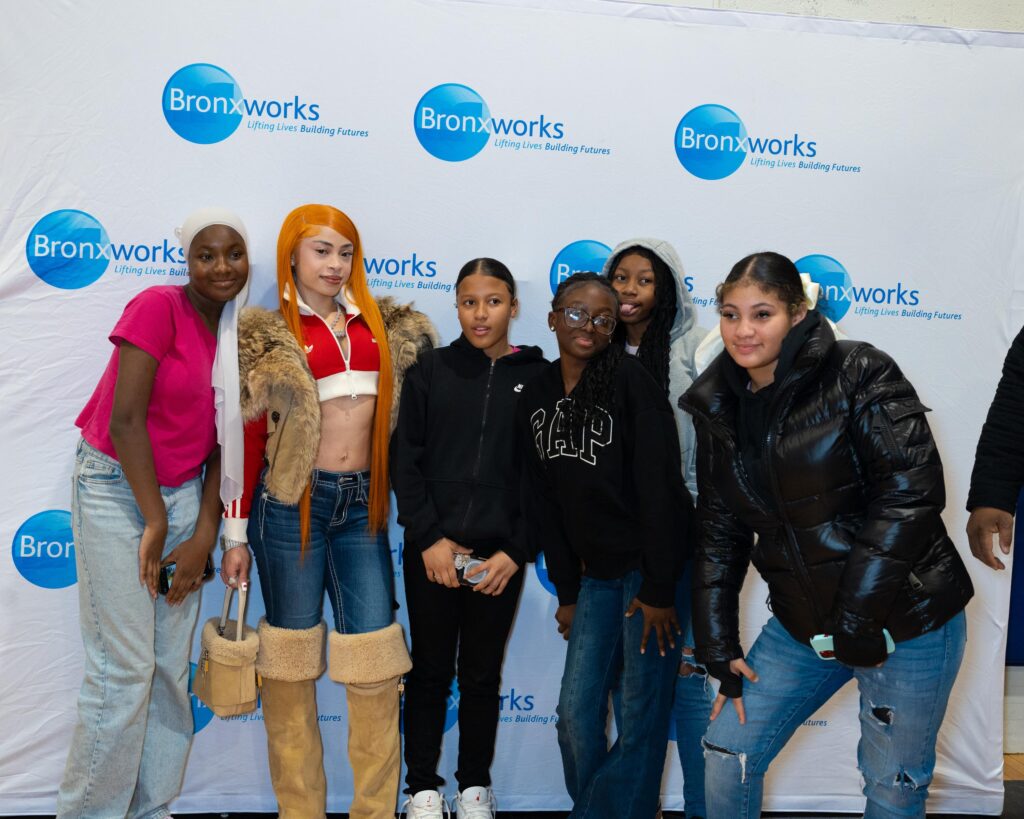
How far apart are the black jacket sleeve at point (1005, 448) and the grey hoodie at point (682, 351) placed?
0.79 m

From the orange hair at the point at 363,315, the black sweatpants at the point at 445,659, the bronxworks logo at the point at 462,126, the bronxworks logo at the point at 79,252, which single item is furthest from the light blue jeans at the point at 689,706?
the bronxworks logo at the point at 79,252

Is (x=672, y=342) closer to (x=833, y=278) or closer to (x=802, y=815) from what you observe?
(x=833, y=278)

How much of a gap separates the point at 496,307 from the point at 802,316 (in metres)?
0.96

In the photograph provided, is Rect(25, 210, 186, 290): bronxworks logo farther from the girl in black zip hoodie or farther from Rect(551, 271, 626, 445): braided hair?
Rect(551, 271, 626, 445): braided hair

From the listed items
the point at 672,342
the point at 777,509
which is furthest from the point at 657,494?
the point at 672,342

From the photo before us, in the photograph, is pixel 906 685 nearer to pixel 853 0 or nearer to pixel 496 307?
pixel 496 307

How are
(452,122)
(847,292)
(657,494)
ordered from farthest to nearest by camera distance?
(847,292)
(452,122)
(657,494)

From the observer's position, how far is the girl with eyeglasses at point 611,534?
2312 millimetres

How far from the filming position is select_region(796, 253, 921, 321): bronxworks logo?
125 inches

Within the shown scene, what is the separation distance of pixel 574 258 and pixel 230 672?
5.79 ft

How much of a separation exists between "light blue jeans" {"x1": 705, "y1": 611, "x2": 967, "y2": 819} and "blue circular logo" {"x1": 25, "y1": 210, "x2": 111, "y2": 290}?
2.37 metres

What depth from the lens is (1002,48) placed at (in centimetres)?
317

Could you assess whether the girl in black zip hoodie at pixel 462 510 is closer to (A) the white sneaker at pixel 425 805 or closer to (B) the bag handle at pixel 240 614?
(A) the white sneaker at pixel 425 805

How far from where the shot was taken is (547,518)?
2514 millimetres
